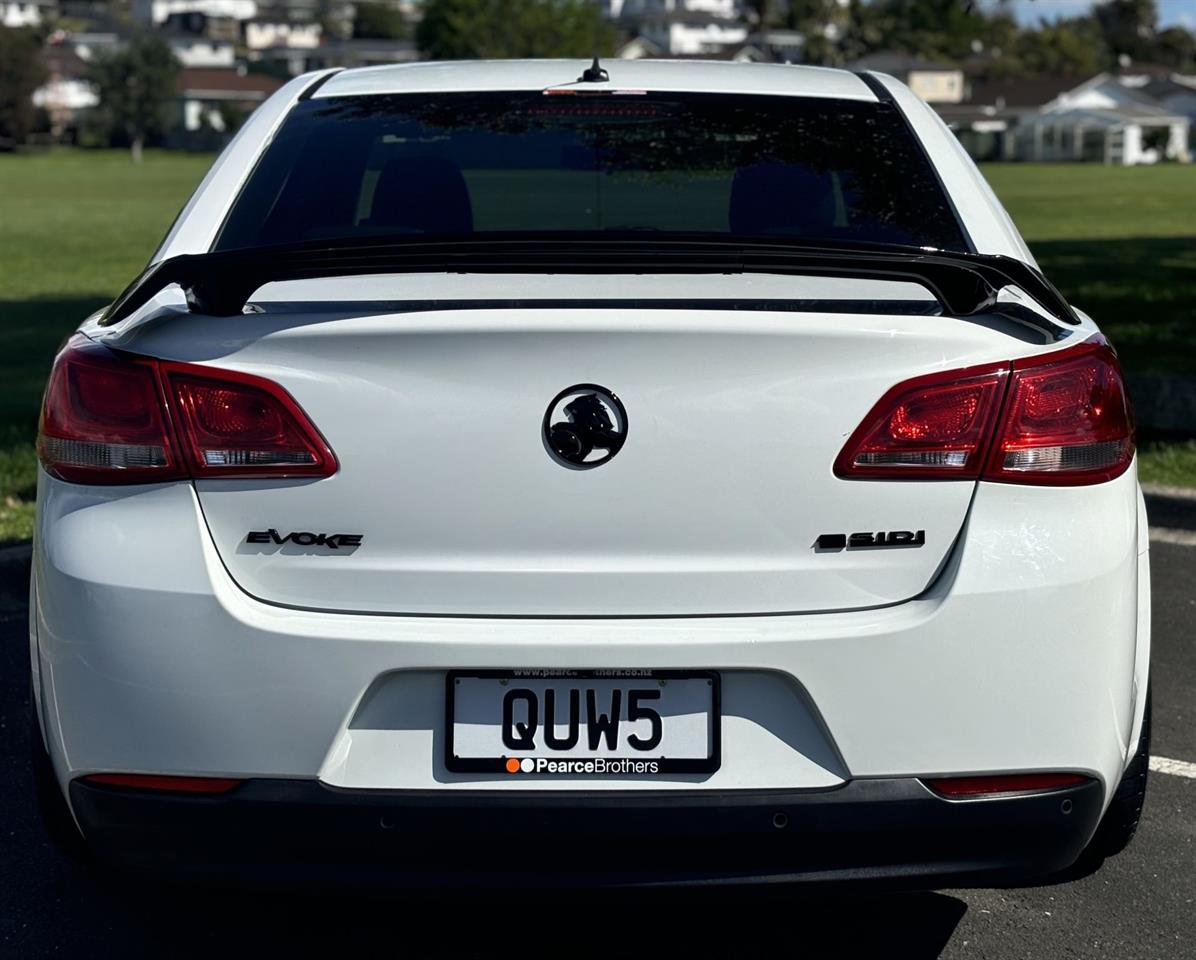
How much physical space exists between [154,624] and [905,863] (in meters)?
1.19

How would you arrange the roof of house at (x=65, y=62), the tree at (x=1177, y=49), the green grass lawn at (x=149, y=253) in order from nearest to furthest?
the green grass lawn at (x=149, y=253) < the roof of house at (x=65, y=62) < the tree at (x=1177, y=49)

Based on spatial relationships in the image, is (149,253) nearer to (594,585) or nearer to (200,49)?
(594,585)

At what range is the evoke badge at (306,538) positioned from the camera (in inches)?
103

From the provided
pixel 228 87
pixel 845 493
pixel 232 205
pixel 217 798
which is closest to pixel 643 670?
pixel 845 493

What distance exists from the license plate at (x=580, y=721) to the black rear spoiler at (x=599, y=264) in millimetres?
640

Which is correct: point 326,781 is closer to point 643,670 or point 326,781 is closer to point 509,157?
point 643,670

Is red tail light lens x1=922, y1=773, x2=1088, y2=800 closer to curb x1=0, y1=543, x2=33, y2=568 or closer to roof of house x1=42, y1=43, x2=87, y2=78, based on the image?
curb x1=0, y1=543, x2=33, y2=568

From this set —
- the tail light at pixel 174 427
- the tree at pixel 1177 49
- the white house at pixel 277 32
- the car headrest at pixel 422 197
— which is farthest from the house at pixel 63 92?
the tail light at pixel 174 427

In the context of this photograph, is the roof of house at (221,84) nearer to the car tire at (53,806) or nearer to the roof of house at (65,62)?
the roof of house at (65,62)

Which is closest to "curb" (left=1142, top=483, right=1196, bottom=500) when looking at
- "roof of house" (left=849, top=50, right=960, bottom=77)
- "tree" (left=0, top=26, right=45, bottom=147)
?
"tree" (left=0, top=26, right=45, bottom=147)

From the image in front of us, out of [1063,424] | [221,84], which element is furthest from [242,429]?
[221,84]

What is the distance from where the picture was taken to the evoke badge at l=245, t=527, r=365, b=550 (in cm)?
262

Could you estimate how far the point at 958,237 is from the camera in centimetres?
341

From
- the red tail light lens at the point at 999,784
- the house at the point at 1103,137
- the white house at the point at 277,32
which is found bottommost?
the house at the point at 1103,137
